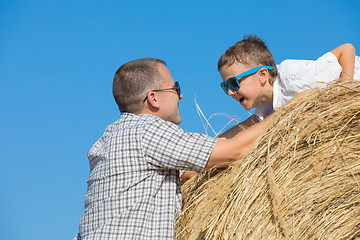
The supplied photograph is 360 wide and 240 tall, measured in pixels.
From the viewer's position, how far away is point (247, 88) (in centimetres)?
396

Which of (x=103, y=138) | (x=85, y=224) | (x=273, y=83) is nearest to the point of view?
(x=85, y=224)

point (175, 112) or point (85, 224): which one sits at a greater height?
point (175, 112)

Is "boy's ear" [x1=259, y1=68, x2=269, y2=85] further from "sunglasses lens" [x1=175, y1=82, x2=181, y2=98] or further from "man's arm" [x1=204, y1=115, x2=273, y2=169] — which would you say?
"man's arm" [x1=204, y1=115, x2=273, y2=169]

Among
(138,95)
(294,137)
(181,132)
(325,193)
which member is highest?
(138,95)

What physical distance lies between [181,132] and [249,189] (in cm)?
57

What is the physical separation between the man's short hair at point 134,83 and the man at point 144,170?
18cm

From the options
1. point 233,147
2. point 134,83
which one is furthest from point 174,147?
point 134,83

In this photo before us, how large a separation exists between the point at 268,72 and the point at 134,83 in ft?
Answer: 4.31

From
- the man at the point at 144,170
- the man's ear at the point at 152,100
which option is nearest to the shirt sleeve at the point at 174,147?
the man at the point at 144,170

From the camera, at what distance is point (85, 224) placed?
310cm

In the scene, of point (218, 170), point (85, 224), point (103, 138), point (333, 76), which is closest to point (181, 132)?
point (218, 170)

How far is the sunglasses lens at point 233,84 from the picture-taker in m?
3.97

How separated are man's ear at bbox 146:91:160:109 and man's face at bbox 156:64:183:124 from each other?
34 millimetres

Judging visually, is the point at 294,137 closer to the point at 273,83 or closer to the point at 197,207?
the point at 197,207
